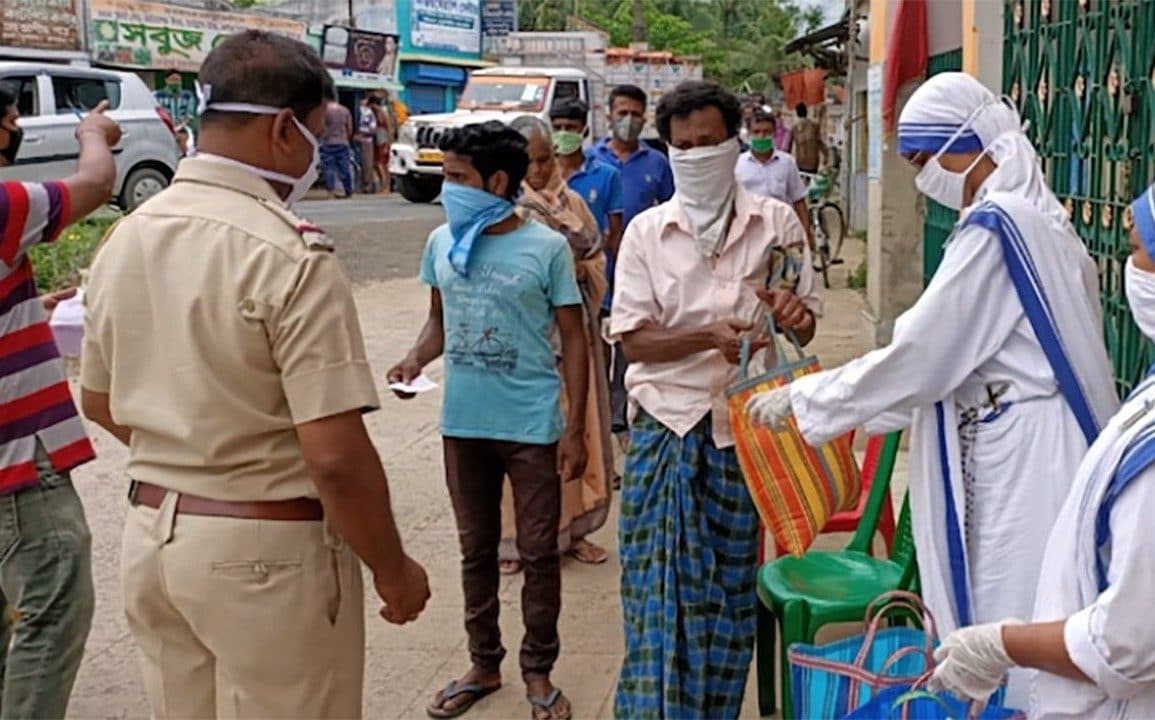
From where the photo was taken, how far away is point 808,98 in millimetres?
23891

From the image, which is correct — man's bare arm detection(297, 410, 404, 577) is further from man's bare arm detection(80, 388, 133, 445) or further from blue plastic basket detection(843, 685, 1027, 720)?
blue plastic basket detection(843, 685, 1027, 720)

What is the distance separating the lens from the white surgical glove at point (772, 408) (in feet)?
9.16

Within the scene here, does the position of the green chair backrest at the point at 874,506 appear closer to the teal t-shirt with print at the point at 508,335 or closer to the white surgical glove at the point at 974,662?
the teal t-shirt with print at the point at 508,335

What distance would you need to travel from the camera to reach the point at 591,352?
15.7 feet

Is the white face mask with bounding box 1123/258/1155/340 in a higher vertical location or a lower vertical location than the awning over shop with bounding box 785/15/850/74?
lower

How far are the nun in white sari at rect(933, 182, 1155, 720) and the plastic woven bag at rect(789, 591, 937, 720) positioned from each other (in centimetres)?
53

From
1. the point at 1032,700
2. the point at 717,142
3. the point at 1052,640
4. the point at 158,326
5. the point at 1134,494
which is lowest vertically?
the point at 1032,700

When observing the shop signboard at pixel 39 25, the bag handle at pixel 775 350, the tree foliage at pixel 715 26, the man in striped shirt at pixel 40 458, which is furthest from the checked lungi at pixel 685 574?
the tree foliage at pixel 715 26

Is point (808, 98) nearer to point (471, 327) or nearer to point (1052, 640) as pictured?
point (471, 327)

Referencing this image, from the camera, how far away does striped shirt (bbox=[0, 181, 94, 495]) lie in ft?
9.84

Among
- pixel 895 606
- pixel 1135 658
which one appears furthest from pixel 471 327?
pixel 1135 658

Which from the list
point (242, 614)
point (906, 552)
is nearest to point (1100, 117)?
point (906, 552)

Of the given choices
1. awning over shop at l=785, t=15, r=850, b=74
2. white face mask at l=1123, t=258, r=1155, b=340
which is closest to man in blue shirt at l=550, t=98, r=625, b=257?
white face mask at l=1123, t=258, r=1155, b=340

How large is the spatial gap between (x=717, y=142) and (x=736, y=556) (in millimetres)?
1101
